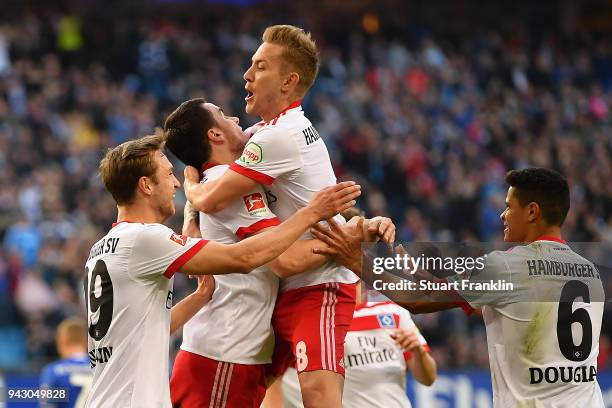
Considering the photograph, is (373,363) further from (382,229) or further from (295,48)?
(295,48)

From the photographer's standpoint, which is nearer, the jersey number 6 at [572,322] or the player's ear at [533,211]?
the jersey number 6 at [572,322]

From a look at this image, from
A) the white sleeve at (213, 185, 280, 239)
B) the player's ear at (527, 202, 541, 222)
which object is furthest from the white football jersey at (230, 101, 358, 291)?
the player's ear at (527, 202, 541, 222)

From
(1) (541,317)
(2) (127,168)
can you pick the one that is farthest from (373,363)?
(2) (127,168)

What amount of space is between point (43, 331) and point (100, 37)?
877 cm

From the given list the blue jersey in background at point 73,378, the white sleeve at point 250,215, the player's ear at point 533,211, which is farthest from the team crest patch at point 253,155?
the blue jersey in background at point 73,378

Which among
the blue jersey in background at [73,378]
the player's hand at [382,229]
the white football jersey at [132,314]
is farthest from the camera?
the blue jersey in background at [73,378]

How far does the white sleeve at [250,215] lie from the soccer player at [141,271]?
0.35 metres

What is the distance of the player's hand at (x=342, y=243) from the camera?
580 centimetres

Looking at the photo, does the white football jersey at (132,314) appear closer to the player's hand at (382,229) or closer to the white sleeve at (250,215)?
the white sleeve at (250,215)

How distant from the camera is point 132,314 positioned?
17.5 ft

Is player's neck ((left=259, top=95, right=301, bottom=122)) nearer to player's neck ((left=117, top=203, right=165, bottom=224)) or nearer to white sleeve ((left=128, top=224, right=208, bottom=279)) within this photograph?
player's neck ((left=117, top=203, right=165, bottom=224))

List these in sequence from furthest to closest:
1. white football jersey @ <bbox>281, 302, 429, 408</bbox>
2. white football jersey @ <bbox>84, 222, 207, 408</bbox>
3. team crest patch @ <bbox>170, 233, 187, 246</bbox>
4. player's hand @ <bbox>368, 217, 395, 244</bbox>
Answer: white football jersey @ <bbox>281, 302, 429, 408</bbox>
player's hand @ <bbox>368, 217, 395, 244</bbox>
team crest patch @ <bbox>170, 233, 187, 246</bbox>
white football jersey @ <bbox>84, 222, 207, 408</bbox>

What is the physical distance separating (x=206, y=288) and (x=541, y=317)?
1825 mm

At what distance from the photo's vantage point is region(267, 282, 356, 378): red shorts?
18.6 feet
